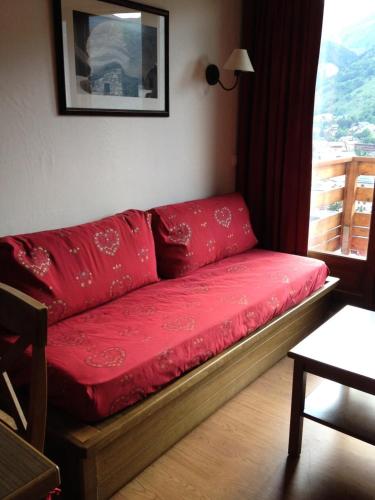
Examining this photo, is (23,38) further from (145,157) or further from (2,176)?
(145,157)

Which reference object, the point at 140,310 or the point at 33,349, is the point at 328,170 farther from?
the point at 33,349

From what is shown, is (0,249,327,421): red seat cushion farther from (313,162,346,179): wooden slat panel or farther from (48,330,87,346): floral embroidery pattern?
(313,162,346,179): wooden slat panel

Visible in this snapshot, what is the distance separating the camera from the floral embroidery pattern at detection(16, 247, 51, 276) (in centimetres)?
194

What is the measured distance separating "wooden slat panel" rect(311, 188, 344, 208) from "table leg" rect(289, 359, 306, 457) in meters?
1.65

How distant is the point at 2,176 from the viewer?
6.89 feet

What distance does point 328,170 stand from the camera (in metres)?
3.17

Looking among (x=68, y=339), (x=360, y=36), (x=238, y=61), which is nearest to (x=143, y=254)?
(x=68, y=339)

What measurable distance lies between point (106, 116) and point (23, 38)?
559 mm

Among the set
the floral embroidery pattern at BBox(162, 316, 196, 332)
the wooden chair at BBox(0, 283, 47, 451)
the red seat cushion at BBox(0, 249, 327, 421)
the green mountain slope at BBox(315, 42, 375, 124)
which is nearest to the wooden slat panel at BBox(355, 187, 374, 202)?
the green mountain slope at BBox(315, 42, 375, 124)

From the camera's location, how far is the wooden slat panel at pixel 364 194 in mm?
3029

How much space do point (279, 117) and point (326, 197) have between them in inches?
24.8

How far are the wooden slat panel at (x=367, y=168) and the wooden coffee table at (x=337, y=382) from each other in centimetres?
130

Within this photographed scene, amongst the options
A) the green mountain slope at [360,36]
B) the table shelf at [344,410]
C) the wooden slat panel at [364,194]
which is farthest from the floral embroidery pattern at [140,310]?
the green mountain slope at [360,36]

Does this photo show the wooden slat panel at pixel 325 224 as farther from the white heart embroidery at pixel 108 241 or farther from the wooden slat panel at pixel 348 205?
the white heart embroidery at pixel 108 241
